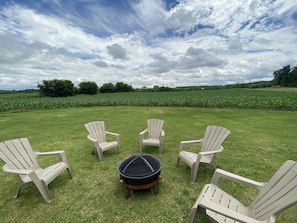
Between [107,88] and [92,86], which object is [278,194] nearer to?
[92,86]

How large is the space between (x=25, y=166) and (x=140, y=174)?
2.36m

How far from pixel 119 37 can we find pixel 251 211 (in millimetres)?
12501

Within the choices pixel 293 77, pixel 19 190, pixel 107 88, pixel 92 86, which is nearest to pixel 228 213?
pixel 19 190

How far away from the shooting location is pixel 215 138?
3463 millimetres

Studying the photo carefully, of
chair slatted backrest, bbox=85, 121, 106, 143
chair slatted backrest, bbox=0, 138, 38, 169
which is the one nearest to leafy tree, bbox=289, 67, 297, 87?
chair slatted backrest, bbox=85, 121, 106, 143

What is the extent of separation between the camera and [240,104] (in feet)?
40.0

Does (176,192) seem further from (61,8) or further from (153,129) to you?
(61,8)

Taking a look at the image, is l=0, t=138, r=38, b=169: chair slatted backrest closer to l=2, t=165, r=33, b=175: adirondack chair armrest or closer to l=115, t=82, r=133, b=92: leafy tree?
l=2, t=165, r=33, b=175: adirondack chair armrest

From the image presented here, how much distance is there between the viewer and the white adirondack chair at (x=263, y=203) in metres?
1.52

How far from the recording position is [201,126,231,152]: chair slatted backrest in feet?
10.8

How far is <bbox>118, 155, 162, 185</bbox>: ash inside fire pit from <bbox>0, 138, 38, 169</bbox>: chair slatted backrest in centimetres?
195

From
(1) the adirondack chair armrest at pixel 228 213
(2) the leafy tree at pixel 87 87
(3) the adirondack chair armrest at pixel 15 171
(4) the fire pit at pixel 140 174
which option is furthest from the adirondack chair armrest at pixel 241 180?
(2) the leafy tree at pixel 87 87

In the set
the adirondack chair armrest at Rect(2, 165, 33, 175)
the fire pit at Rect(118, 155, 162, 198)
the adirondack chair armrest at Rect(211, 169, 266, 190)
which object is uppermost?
the adirondack chair armrest at Rect(2, 165, 33, 175)

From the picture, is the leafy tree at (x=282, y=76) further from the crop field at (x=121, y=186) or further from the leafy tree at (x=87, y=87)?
the leafy tree at (x=87, y=87)
